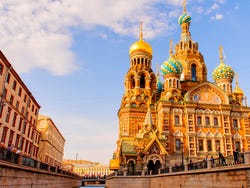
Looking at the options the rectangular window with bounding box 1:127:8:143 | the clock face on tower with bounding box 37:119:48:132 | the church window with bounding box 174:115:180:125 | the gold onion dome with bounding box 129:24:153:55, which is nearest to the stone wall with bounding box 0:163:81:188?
the rectangular window with bounding box 1:127:8:143

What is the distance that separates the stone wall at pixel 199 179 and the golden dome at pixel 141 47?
27164mm

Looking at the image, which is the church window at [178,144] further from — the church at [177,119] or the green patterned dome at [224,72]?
the green patterned dome at [224,72]

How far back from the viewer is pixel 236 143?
3991 cm

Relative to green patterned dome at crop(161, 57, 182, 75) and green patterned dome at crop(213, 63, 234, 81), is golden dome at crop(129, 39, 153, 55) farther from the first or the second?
green patterned dome at crop(213, 63, 234, 81)

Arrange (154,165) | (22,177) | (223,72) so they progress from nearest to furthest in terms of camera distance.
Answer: (22,177), (154,165), (223,72)

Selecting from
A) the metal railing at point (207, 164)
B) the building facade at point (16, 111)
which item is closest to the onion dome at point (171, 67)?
the building facade at point (16, 111)

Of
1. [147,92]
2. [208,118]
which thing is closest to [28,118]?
[147,92]

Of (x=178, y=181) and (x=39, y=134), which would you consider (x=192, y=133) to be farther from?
(x=39, y=134)

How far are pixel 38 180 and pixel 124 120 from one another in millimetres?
25250

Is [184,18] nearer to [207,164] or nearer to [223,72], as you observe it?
[223,72]

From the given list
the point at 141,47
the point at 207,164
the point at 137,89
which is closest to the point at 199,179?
the point at 207,164

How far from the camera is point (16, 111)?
28.8 m

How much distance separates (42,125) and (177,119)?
77.1 feet

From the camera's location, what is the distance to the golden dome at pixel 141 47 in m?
48.9
